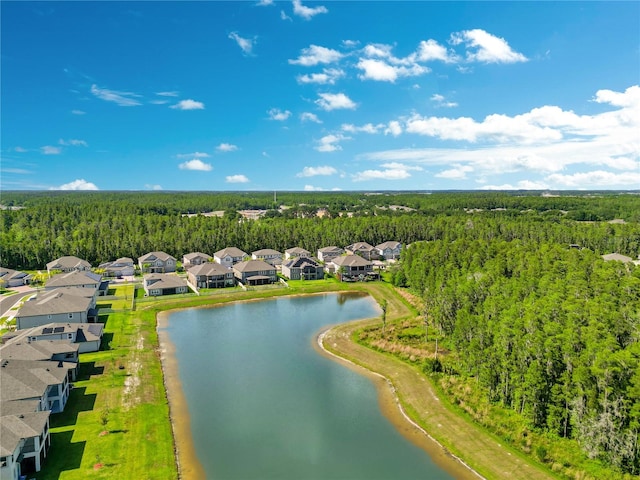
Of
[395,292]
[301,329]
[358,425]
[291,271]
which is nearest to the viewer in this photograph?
[358,425]

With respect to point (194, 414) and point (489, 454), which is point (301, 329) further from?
point (489, 454)

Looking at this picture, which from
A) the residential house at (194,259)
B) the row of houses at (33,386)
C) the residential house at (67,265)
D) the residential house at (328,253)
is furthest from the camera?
the residential house at (328,253)

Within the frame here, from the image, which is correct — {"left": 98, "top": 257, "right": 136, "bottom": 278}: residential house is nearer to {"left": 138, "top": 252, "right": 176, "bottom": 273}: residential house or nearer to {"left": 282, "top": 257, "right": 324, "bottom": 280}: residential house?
{"left": 138, "top": 252, "right": 176, "bottom": 273}: residential house

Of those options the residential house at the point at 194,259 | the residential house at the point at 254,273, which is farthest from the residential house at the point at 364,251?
the residential house at the point at 194,259

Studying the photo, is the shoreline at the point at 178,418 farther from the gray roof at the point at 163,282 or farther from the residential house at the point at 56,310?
the gray roof at the point at 163,282

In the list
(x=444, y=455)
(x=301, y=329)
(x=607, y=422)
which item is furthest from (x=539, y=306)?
(x=301, y=329)

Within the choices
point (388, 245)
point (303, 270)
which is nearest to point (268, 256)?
point (303, 270)

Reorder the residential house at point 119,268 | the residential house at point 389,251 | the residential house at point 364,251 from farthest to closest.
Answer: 1. the residential house at point 389,251
2. the residential house at point 364,251
3. the residential house at point 119,268
